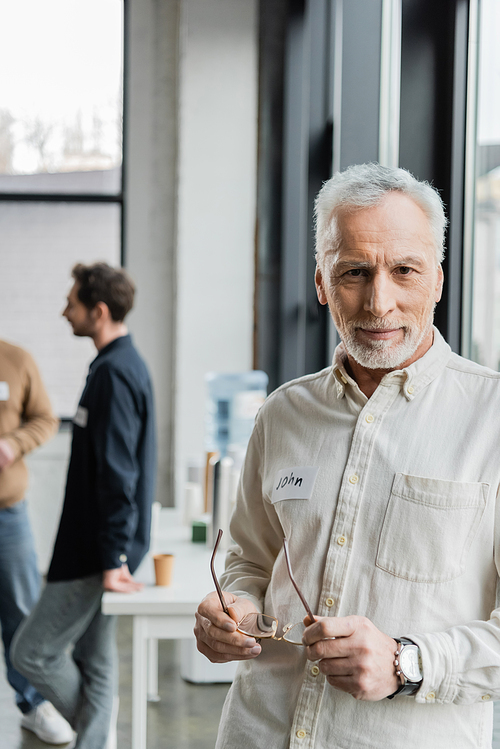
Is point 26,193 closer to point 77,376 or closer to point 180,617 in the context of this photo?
point 77,376

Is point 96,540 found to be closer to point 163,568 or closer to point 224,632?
point 163,568

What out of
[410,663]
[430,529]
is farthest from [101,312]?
[410,663]

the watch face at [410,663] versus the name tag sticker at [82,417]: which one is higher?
the name tag sticker at [82,417]

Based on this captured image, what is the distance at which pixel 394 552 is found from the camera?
1.10 m

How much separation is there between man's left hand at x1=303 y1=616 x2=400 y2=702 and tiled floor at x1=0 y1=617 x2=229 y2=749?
7.32 ft

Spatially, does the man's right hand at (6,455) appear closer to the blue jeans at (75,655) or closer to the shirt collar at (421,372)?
the blue jeans at (75,655)

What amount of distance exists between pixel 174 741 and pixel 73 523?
1.18m

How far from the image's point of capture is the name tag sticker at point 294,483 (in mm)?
1211

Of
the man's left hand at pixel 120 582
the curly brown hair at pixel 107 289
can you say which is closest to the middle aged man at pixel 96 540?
the man's left hand at pixel 120 582

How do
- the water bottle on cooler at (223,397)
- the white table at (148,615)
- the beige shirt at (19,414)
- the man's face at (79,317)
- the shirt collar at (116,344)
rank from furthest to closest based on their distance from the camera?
the water bottle on cooler at (223,397) < the beige shirt at (19,414) < the man's face at (79,317) < the shirt collar at (116,344) < the white table at (148,615)

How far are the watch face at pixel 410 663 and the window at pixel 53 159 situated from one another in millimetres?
4672

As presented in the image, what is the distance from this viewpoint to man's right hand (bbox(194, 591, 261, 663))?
1.15m

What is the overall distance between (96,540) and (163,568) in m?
0.28

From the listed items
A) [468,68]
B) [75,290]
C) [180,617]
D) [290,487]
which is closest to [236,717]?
[290,487]
